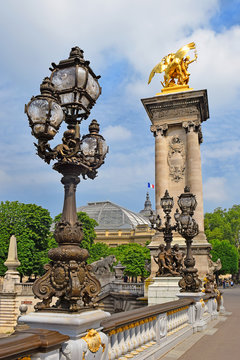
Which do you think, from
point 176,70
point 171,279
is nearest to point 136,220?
point 176,70

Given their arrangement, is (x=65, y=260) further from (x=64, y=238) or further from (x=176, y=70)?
(x=176, y=70)

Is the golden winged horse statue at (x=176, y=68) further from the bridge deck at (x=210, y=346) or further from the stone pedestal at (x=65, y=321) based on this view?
the stone pedestal at (x=65, y=321)

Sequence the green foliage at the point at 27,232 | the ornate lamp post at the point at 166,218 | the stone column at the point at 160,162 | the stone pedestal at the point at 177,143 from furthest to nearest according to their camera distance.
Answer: the green foliage at the point at 27,232 < the stone column at the point at 160,162 < the stone pedestal at the point at 177,143 < the ornate lamp post at the point at 166,218

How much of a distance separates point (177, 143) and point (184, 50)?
791 centimetres

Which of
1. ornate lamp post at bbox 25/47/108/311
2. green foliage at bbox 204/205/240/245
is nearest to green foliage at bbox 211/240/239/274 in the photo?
green foliage at bbox 204/205/240/245

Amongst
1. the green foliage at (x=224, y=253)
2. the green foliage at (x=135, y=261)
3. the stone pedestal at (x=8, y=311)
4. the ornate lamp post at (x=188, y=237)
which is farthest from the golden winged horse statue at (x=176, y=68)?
the green foliage at (x=135, y=261)

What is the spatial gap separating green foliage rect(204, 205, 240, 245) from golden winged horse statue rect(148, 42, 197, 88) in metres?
45.1

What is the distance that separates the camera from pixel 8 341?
342 centimetres

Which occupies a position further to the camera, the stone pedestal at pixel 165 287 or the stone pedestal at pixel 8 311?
the stone pedestal at pixel 8 311

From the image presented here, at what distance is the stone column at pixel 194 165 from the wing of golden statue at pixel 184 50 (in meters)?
6.00

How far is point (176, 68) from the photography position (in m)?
29.6

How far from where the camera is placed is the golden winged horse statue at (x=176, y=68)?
96.7ft

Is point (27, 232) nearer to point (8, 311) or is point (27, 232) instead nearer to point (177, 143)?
point (8, 311)

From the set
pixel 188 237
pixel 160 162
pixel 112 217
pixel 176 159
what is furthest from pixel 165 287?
pixel 112 217
